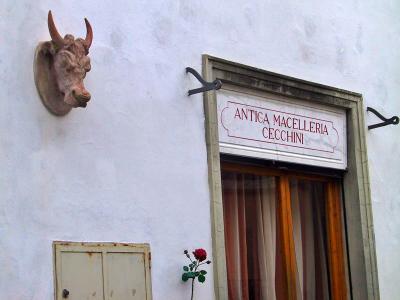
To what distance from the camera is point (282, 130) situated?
714 centimetres

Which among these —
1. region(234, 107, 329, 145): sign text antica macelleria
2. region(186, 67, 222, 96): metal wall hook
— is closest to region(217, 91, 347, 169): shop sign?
region(234, 107, 329, 145): sign text antica macelleria

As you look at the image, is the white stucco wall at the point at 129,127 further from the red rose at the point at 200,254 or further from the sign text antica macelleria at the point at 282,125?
the sign text antica macelleria at the point at 282,125

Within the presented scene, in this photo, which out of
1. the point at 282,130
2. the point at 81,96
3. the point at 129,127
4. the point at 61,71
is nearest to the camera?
the point at 81,96

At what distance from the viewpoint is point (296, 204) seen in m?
7.56

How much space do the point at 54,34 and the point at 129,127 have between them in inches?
34.9

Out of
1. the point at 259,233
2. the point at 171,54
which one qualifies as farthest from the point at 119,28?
the point at 259,233

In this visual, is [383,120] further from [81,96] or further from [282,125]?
[81,96]

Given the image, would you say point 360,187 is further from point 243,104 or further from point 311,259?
point 243,104

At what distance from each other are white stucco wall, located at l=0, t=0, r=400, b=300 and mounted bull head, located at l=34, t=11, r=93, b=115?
0.06m

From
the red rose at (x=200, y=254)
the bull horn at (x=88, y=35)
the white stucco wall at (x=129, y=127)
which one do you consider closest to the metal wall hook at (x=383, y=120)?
the white stucco wall at (x=129, y=127)


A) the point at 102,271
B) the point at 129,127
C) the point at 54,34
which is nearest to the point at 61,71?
the point at 54,34

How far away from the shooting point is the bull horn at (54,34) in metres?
5.21

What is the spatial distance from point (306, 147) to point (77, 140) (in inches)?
99.3

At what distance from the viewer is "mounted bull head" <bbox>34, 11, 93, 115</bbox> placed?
17.1ft
